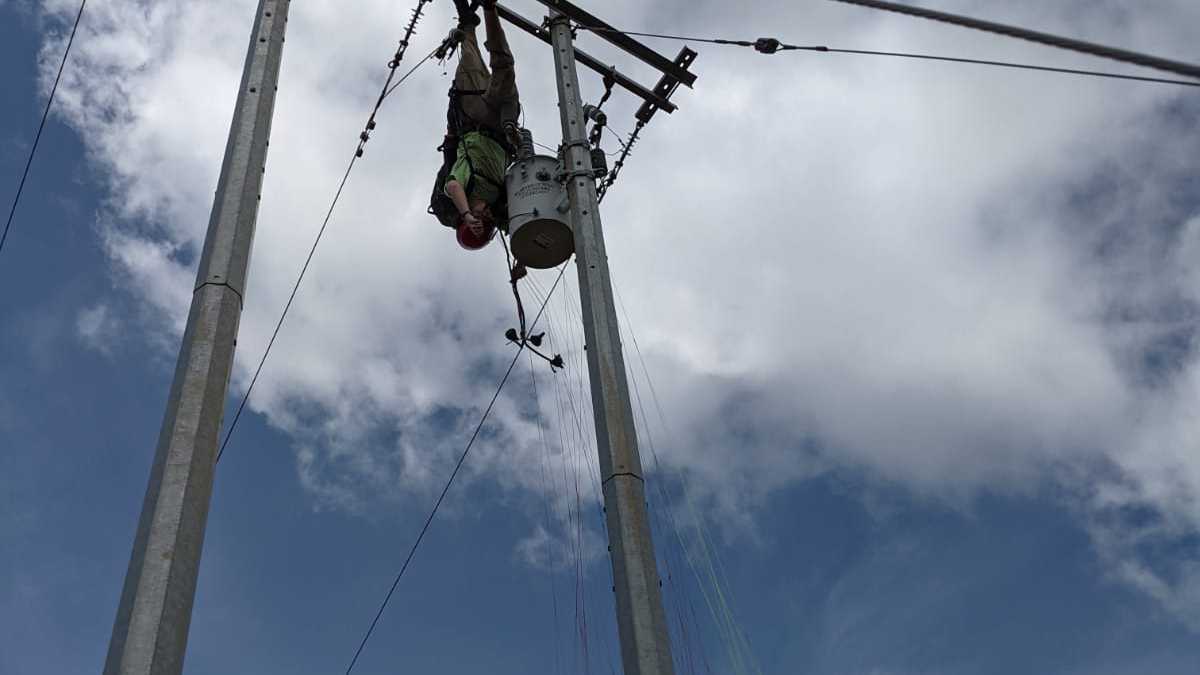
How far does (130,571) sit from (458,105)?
6.67m

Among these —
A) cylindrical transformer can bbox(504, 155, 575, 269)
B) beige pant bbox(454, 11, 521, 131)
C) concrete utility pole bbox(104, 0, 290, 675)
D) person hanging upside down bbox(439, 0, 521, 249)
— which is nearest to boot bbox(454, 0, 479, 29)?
person hanging upside down bbox(439, 0, 521, 249)

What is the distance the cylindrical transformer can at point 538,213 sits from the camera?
812 centimetres

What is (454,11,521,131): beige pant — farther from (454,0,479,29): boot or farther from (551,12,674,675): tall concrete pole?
(551,12,674,675): tall concrete pole

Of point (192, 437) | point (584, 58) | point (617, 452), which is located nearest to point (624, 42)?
point (584, 58)

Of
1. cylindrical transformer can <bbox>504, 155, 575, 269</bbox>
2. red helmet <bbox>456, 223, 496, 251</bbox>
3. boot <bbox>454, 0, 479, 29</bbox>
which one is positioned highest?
boot <bbox>454, 0, 479, 29</bbox>

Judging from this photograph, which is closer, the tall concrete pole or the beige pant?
the tall concrete pole

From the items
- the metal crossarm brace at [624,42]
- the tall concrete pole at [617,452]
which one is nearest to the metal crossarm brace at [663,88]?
the metal crossarm brace at [624,42]

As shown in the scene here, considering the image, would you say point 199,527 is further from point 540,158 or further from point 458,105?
point 458,105

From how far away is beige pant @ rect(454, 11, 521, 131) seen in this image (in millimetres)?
9383

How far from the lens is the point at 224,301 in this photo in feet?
13.7

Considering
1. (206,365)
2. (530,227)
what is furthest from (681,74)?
(206,365)

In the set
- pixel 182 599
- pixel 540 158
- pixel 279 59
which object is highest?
pixel 540 158

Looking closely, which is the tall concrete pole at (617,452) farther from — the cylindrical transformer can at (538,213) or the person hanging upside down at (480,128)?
the person hanging upside down at (480,128)

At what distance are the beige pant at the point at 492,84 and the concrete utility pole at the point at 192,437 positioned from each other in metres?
4.48
